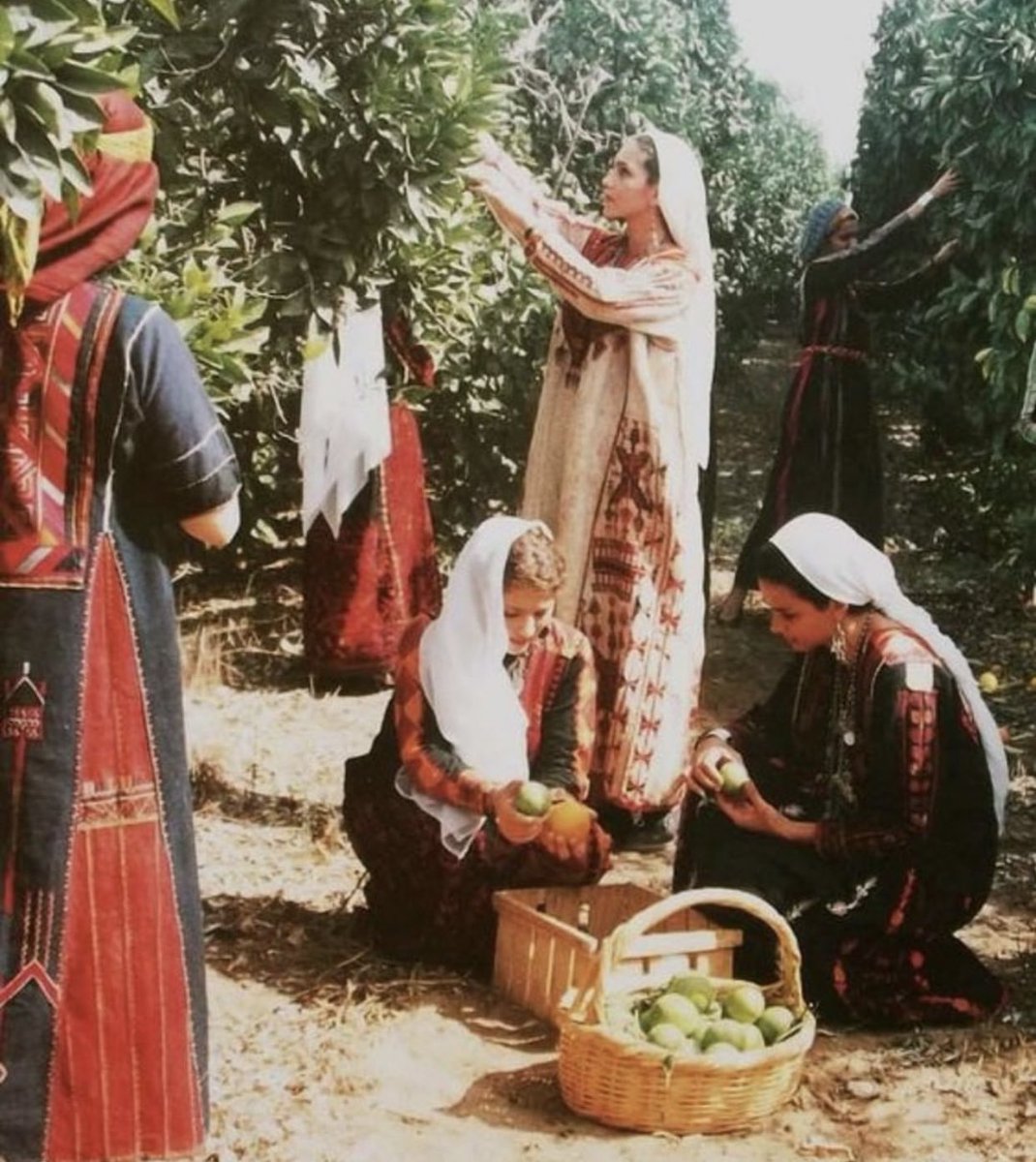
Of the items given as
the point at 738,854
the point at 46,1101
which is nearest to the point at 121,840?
the point at 46,1101

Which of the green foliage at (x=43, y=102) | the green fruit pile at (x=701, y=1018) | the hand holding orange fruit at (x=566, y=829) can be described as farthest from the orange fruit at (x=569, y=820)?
the green foliage at (x=43, y=102)

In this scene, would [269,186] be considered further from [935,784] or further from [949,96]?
[949,96]

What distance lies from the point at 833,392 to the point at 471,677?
4.83 meters

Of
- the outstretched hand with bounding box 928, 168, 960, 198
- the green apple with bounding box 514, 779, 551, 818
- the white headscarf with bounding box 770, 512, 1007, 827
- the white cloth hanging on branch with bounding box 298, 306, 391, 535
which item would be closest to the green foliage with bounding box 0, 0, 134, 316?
the green apple with bounding box 514, 779, 551, 818

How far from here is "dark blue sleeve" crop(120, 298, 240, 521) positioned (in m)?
3.35

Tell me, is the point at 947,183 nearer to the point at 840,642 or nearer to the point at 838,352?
the point at 838,352

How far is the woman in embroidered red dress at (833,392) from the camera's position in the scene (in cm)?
895

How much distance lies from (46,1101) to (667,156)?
128 inches

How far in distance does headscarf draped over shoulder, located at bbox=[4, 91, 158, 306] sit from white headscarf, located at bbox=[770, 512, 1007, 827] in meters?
1.80

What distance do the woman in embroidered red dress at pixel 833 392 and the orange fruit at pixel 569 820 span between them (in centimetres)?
460

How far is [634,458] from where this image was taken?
571 centimetres

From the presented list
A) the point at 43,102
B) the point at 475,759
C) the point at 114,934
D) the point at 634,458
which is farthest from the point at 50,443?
the point at 634,458

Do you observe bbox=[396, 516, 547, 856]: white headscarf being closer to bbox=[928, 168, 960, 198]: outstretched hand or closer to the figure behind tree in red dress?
the figure behind tree in red dress

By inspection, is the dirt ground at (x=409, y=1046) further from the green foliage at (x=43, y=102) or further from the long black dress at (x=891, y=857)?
the green foliage at (x=43, y=102)
